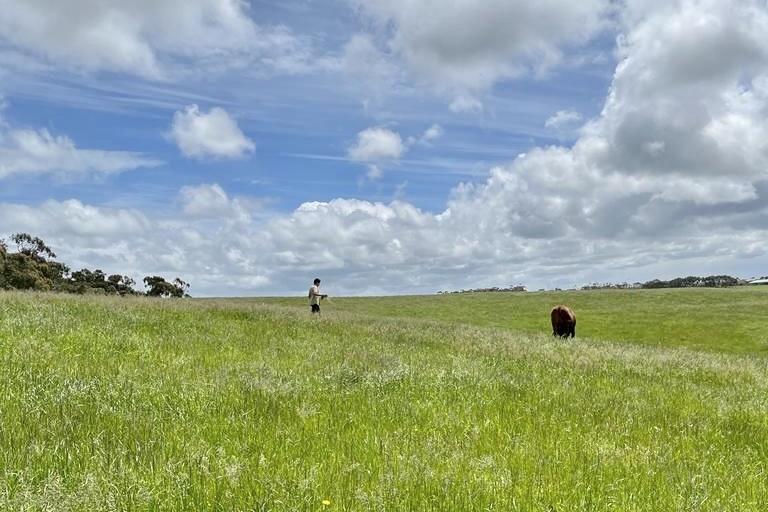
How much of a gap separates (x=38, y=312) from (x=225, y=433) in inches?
479

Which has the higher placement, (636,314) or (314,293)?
(314,293)

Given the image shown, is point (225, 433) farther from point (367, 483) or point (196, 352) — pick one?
point (196, 352)

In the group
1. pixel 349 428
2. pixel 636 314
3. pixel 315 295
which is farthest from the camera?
pixel 636 314

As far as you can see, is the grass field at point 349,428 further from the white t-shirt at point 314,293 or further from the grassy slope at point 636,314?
the grassy slope at point 636,314

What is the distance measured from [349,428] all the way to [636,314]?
5317cm

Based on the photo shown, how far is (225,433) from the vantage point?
20.1ft

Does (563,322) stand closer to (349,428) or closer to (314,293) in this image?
(314,293)

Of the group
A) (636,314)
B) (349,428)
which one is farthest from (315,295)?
(636,314)

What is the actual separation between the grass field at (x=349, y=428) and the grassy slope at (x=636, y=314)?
2668 centimetres

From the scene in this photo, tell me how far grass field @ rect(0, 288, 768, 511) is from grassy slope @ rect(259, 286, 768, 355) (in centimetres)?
2668

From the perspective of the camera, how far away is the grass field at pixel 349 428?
181 inches

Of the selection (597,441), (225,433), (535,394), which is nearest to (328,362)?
(535,394)

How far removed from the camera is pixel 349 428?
6617mm

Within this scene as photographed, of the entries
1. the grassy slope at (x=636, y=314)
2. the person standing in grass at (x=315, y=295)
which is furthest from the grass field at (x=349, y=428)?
the grassy slope at (x=636, y=314)
